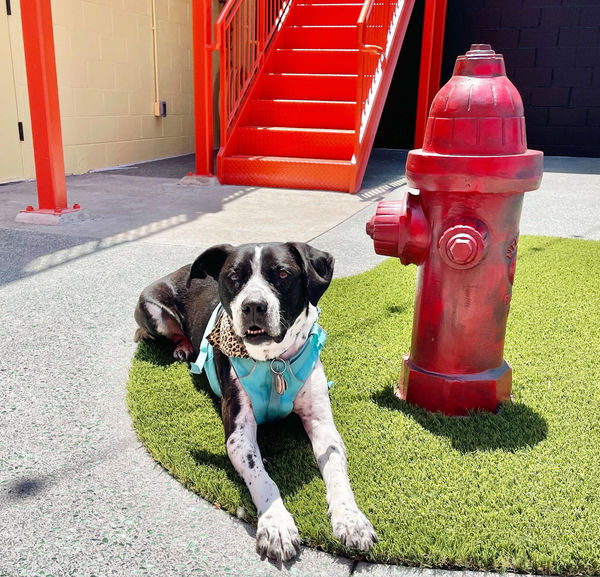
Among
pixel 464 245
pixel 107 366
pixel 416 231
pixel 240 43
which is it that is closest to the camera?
pixel 464 245

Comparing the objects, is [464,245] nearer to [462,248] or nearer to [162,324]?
[462,248]

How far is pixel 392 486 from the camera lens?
2.06m

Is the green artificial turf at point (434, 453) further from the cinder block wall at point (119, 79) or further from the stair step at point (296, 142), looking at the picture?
the cinder block wall at point (119, 79)

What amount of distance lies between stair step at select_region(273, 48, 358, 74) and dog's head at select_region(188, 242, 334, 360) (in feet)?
22.5

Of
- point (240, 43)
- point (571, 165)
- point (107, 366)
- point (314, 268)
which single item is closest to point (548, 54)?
point (571, 165)

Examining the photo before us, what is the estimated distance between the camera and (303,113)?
26.9 feet

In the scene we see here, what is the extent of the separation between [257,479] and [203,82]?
6365 mm

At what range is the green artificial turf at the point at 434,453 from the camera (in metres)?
1.81

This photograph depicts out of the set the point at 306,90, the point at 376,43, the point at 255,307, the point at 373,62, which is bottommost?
the point at 255,307

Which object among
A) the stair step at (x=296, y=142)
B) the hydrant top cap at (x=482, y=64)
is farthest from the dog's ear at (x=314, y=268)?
the stair step at (x=296, y=142)

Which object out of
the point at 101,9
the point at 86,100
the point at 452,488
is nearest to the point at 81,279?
the point at 452,488

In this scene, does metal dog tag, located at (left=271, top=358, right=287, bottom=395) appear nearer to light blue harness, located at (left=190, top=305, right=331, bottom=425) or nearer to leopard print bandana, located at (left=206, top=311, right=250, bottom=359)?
light blue harness, located at (left=190, top=305, right=331, bottom=425)

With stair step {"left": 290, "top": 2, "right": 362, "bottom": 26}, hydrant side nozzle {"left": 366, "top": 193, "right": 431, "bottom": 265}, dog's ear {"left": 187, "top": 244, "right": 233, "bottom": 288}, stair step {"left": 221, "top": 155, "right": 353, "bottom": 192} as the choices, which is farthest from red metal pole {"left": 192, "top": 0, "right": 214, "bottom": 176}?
hydrant side nozzle {"left": 366, "top": 193, "right": 431, "bottom": 265}

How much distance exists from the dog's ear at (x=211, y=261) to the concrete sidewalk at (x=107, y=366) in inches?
26.6
